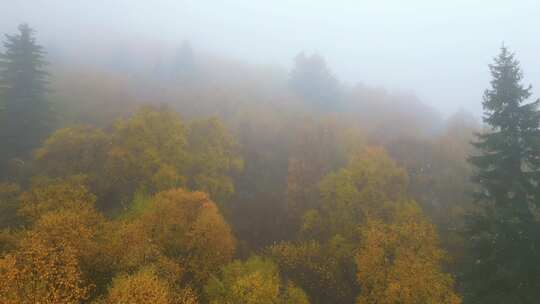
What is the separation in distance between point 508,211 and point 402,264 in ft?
32.1

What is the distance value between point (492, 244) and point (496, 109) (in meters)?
10.2

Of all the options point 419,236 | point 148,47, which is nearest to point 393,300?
point 419,236

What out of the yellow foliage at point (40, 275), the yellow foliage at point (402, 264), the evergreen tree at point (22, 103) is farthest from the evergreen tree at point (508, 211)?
the evergreen tree at point (22, 103)

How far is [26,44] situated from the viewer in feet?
153

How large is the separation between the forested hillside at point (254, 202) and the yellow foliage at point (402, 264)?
17 centimetres

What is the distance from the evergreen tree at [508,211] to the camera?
2417 cm

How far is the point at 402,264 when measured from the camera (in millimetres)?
30531

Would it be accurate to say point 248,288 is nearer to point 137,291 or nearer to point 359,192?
point 137,291

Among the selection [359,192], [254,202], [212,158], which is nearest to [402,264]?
[359,192]

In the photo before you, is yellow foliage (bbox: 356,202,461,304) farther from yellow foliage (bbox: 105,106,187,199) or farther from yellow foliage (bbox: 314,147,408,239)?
yellow foliage (bbox: 105,106,187,199)

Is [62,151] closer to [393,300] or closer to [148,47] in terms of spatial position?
[393,300]

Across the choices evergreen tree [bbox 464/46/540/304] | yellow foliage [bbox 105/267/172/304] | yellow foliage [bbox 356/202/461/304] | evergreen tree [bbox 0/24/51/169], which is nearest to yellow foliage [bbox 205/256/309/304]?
yellow foliage [bbox 105/267/172/304]

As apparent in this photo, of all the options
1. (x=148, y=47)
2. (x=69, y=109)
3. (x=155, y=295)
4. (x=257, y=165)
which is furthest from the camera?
(x=148, y=47)

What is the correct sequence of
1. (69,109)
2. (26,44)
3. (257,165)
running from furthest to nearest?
1. (69,109)
2. (257,165)
3. (26,44)
